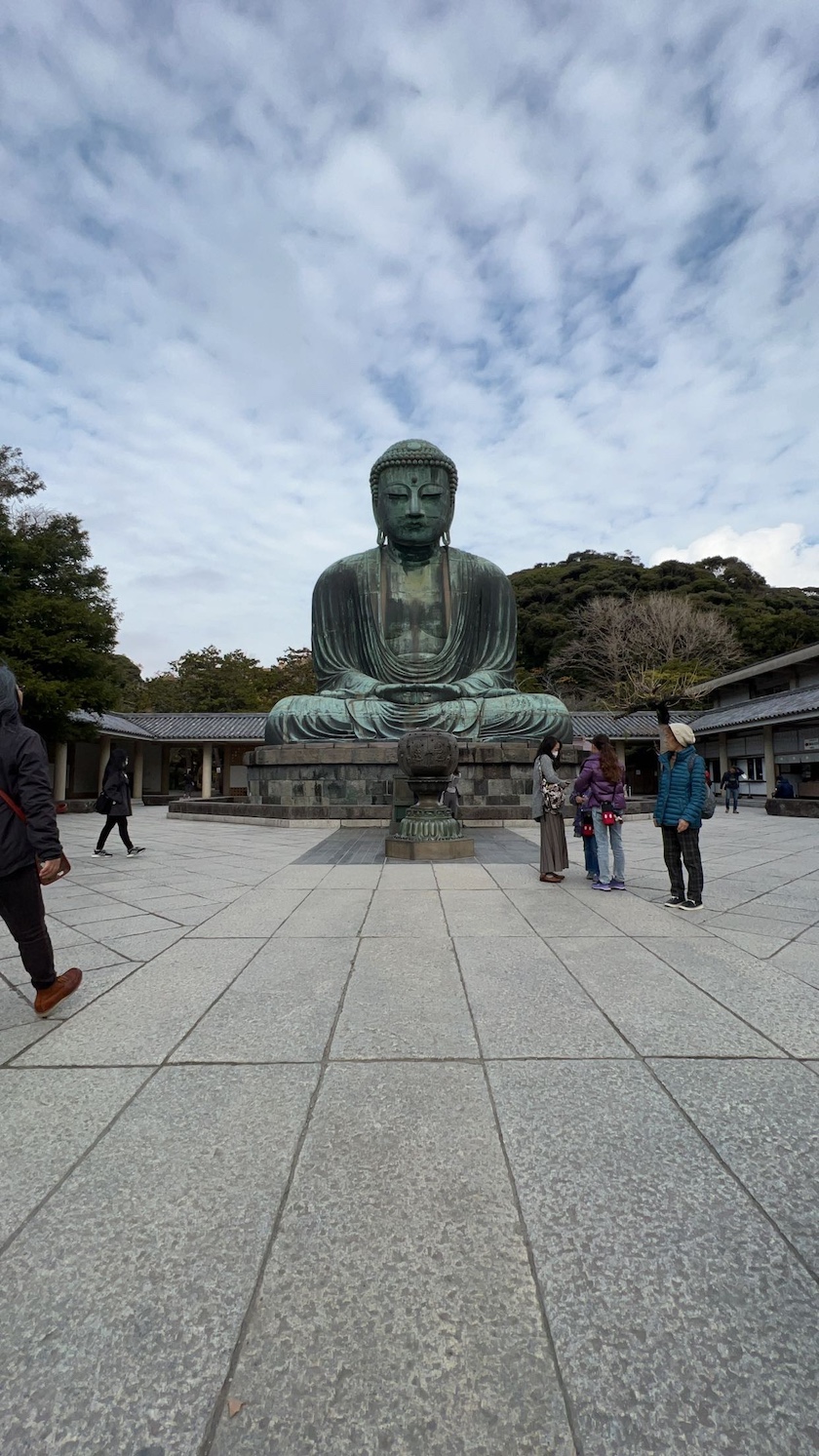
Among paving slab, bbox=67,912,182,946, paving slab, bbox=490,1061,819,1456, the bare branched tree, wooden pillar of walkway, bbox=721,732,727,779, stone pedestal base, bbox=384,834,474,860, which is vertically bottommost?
paving slab, bbox=490,1061,819,1456

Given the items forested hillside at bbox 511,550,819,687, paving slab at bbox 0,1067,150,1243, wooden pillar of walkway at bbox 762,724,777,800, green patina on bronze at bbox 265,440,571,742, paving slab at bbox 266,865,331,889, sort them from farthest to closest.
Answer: forested hillside at bbox 511,550,819,687 < wooden pillar of walkway at bbox 762,724,777,800 < green patina on bronze at bbox 265,440,571,742 < paving slab at bbox 266,865,331,889 < paving slab at bbox 0,1067,150,1243

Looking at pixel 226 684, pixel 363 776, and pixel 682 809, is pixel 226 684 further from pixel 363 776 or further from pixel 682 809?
pixel 682 809

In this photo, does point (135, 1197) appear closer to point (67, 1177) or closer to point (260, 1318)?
point (67, 1177)

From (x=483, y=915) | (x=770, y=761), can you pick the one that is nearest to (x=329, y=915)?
(x=483, y=915)

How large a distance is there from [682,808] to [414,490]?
413 inches

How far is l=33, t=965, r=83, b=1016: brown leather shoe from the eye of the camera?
269cm

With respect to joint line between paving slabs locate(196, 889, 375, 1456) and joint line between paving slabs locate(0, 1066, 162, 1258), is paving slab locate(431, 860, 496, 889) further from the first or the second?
joint line between paving slabs locate(0, 1066, 162, 1258)

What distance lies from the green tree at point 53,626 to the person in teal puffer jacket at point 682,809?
1332 cm

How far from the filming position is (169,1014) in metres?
2.68

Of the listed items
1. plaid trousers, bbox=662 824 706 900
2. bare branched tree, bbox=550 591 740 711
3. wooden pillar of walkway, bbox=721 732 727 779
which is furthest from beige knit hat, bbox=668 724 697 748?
bare branched tree, bbox=550 591 740 711

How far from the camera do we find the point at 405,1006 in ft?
8.87

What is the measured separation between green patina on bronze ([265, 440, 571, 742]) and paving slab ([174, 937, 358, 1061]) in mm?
9526

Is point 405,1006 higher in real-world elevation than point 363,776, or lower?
lower

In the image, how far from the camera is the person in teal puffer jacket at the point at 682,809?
15.0 feet
